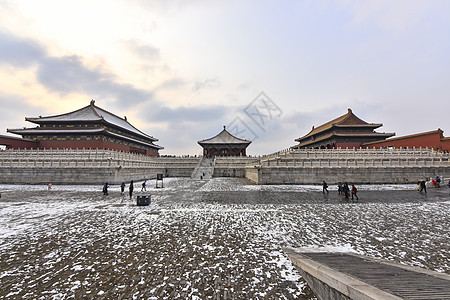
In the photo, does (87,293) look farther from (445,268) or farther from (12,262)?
(445,268)

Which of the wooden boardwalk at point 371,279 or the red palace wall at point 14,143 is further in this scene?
the red palace wall at point 14,143

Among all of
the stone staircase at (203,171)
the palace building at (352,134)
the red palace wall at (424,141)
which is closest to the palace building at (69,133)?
the stone staircase at (203,171)

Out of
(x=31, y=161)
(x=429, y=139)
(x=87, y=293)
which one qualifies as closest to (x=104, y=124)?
(x=31, y=161)

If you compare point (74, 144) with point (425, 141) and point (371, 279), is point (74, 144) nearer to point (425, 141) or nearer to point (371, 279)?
point (371, 279)

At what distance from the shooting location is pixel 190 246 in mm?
5352

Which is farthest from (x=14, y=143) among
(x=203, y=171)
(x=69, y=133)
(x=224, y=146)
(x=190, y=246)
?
(x=190, y=246)

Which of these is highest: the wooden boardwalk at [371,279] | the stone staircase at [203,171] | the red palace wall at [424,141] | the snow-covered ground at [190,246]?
the red palace wall at [424,141]

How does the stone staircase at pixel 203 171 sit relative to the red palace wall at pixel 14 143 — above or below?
below

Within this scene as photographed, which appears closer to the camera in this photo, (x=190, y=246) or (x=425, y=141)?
(x=190, y=246)

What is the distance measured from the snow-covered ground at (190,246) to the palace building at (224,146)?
3714 cm

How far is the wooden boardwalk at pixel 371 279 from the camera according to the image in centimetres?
249

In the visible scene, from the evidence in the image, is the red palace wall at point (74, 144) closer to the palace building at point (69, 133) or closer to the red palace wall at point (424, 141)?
the palace building at point (69, 133)

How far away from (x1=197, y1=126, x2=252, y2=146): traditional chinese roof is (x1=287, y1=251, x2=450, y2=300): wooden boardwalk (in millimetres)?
42615

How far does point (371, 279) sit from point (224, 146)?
43.9m
